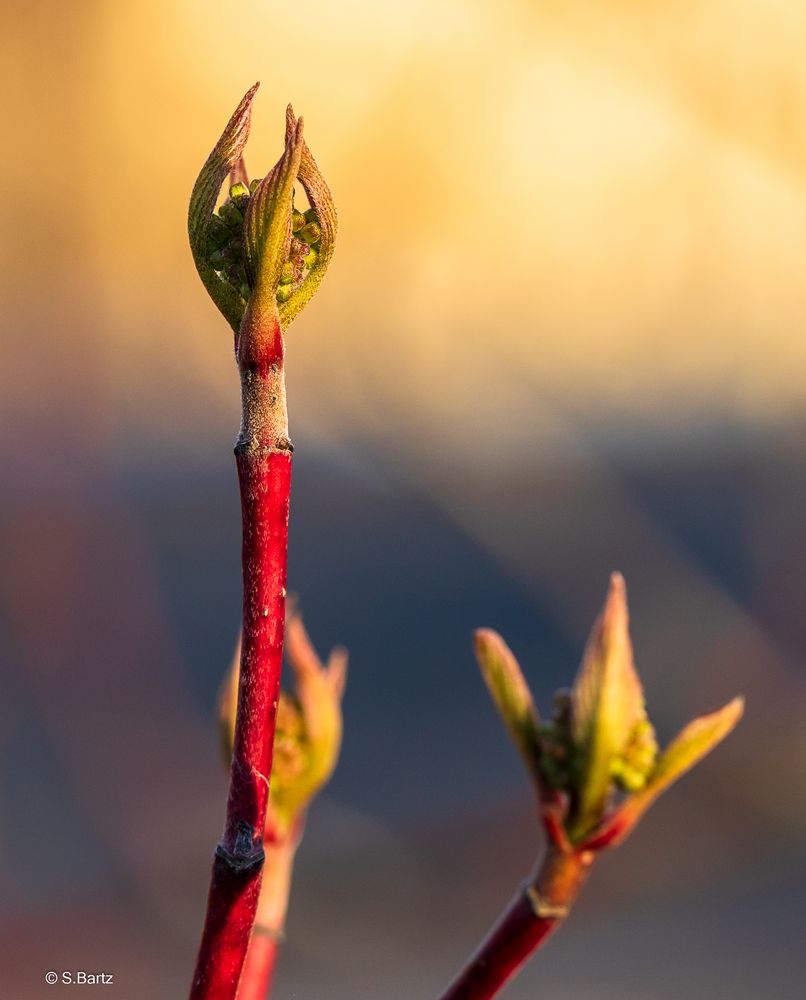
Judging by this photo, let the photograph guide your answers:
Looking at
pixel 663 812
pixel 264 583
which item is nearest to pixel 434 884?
pixel 663 812

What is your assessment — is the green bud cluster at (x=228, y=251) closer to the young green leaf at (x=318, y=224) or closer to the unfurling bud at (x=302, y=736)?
the young green leaf at (x=318, y=224)

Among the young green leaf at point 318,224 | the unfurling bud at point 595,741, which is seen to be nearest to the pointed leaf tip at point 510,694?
the unfurling bud at point 595,741

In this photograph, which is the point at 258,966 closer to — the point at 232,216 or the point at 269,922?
the point at 269,922

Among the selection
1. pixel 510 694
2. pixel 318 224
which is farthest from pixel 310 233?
pixel 510 694

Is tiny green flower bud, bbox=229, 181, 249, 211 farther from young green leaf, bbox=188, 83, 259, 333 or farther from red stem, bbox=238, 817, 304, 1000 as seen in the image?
red stem, bbox=238, 817, 304, 1000

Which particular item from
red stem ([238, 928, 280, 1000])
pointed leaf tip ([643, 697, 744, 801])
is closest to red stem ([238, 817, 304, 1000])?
red stem ([238, 928, 280, 1000])

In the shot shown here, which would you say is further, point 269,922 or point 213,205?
point 269,922

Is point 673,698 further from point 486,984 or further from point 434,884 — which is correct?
point 486,984
